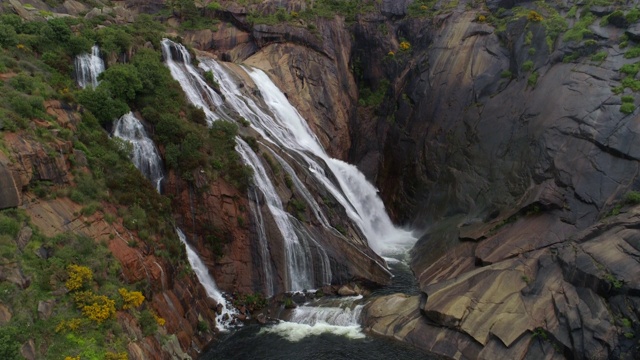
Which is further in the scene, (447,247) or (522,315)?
(447,247)

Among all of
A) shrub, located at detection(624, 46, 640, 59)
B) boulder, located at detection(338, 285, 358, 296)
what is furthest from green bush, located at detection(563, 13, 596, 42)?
boulder, located at detection(338, 285, 358, 296)

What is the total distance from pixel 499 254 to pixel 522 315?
5.30 metres

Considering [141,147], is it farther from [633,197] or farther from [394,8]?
[394,8]

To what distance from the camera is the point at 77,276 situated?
18.3 meters

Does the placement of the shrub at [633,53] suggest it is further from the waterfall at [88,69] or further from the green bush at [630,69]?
the waterfall at [88,69]

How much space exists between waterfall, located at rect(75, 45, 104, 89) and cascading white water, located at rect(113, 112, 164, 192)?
366cm

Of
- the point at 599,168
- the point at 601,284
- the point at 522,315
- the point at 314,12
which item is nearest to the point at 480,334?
the point at 522,315

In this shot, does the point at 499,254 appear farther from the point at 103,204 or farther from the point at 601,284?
the point at 103,204

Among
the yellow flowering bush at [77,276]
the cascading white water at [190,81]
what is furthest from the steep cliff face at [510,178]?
the cascading white water at [190,81]

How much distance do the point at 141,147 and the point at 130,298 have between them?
1087 cm

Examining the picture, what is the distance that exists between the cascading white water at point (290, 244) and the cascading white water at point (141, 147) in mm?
5572

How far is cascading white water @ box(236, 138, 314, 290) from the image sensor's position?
28438mm

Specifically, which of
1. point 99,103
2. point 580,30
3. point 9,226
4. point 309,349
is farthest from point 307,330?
point 580,30

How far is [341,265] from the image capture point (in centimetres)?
2945
